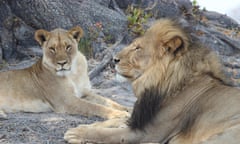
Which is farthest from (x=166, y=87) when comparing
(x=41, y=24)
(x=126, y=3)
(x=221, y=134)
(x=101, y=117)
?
(x=126, y=3)

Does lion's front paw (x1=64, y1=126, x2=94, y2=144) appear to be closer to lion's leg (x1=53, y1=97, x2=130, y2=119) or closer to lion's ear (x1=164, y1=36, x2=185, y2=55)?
lion's ear (x1=164, y1=36, x2=185, y2=55)

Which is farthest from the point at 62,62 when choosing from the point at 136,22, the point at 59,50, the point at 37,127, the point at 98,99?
the point at 136,22

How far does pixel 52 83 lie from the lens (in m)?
5.59

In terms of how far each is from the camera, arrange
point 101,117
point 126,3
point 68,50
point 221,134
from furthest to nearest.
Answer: point 126,3, point 68,50, point 101,117, point 221,134

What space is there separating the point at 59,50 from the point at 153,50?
6.76 feet

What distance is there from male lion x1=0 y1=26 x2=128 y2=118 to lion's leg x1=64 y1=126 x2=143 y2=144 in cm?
150

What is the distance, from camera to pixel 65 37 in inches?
221

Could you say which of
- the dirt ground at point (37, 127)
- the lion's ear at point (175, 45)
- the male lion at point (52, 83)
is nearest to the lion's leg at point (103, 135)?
the dirt ground at point (37, 127)

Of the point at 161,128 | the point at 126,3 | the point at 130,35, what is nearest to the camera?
the point at 161,128

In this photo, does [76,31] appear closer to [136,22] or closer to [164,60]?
[164,60]

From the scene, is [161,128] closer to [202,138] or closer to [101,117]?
[202,138]

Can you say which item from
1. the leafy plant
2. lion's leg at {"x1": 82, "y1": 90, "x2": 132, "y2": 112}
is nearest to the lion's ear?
lion's leg at {"x1": 82, "y1": 90, "x2": 132, "y2": 112}

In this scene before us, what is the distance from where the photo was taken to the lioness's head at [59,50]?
17.8ft

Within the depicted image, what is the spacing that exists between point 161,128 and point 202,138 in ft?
1.20
